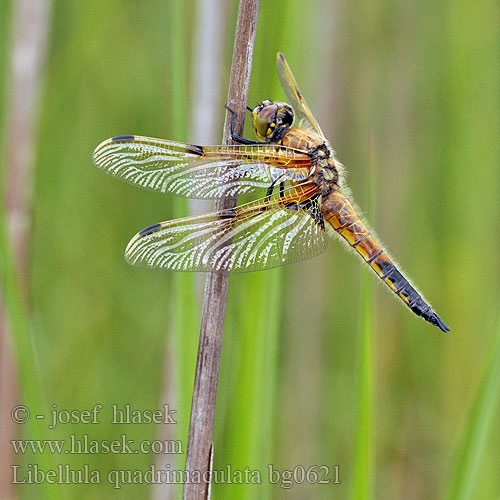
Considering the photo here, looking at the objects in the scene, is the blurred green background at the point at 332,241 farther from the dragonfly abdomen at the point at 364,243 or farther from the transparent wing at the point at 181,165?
the transparent wing at the point at 181,165

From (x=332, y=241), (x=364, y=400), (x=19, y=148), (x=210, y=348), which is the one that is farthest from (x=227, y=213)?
(x=332, y=241)

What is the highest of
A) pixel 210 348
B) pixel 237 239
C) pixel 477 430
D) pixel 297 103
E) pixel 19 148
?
pixel 297 103

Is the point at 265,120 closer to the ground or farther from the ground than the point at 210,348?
farther from the ground

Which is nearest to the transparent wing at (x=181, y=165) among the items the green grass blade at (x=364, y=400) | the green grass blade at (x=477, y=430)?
the green grass blade at (x=364, y=400)

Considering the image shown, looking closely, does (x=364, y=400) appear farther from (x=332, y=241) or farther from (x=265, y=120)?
(x=332, y=241)

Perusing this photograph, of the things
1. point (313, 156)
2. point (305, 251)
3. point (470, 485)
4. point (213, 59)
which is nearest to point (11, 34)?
point (213, 59)

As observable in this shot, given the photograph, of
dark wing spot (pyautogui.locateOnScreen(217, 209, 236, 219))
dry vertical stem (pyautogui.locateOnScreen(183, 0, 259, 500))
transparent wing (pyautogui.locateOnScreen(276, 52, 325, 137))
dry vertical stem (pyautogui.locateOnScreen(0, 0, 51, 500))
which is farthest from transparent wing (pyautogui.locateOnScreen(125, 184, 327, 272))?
dry vertical stem (pyautogui.locateOnScreen(0, 0, 51, 500))
